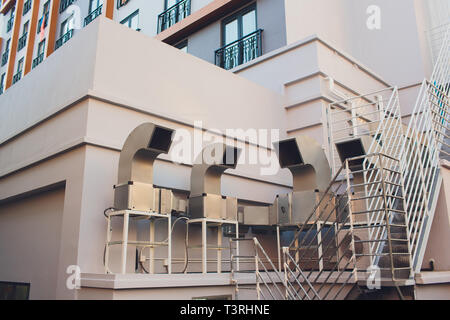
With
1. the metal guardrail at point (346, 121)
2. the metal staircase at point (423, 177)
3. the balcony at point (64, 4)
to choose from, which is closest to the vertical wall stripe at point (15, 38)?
the balcony at point (64, 4)

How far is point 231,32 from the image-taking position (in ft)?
45.3

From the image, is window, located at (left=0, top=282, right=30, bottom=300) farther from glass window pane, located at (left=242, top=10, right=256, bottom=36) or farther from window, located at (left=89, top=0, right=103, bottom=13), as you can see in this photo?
window, located at (left=89, top=0, right=103, bottom=13)

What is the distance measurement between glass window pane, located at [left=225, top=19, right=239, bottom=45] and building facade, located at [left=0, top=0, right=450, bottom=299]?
0.04m

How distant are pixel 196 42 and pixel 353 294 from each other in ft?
35.9

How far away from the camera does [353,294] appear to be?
5.80 metres

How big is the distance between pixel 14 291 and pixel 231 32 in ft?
30.8

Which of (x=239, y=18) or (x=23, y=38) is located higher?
(x=23, y=38)

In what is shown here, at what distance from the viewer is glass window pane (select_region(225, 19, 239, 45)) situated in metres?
13.7

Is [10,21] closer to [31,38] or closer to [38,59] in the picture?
[31,38]

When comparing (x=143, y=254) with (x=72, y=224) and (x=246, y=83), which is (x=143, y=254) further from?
(x=246, y=83)

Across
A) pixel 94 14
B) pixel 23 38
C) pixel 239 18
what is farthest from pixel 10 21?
pixel 239 18

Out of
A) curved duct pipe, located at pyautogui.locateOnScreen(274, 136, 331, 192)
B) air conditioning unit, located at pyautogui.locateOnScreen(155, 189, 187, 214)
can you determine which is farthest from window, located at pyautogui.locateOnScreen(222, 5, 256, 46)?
air conditioning unit, located at pyautogui.locateOnScreen(155, 189, 187, 214)

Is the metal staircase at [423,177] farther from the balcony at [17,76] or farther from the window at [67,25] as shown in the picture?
the balcony at [17,76]
